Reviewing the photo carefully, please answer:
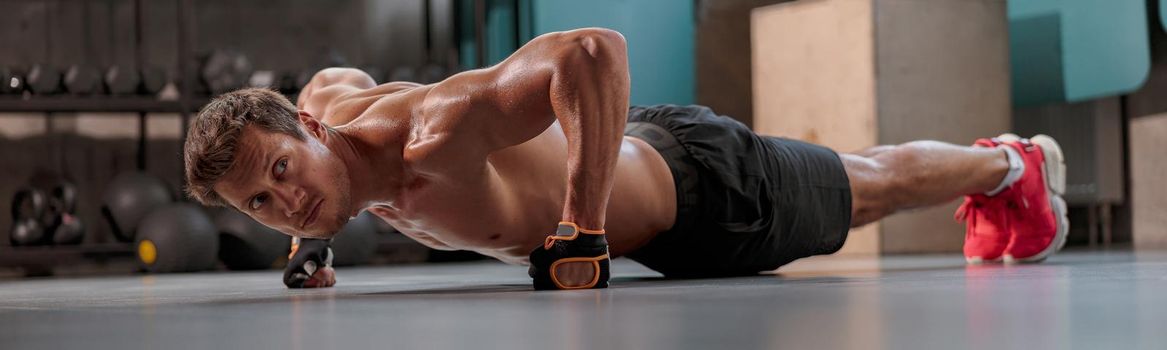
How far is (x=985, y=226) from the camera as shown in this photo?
2.74 metres

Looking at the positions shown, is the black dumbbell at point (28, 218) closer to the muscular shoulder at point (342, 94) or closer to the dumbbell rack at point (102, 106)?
the dumbbell rack at point (102, 106)

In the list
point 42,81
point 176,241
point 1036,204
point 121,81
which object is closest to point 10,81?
point 42,81

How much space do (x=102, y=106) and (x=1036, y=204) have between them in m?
3.51

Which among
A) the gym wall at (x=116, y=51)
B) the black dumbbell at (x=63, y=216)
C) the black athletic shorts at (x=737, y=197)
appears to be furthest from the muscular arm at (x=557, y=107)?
the gym wall at (x=116, y=51)

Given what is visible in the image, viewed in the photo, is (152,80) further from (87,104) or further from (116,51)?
(116,51)

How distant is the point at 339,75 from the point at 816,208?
994mm

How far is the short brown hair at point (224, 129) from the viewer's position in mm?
1709

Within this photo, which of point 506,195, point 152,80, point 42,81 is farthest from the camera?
point 152,80

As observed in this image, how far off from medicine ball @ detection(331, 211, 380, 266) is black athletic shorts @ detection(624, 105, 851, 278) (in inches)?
83.5

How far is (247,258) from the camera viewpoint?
169 inches

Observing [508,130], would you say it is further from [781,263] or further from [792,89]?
[792,89]

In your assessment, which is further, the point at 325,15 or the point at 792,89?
the point at 325,15

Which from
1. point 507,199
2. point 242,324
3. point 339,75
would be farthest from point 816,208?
point 242,324

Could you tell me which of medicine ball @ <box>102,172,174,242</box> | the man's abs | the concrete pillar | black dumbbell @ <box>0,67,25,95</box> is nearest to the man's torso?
the man's abs
